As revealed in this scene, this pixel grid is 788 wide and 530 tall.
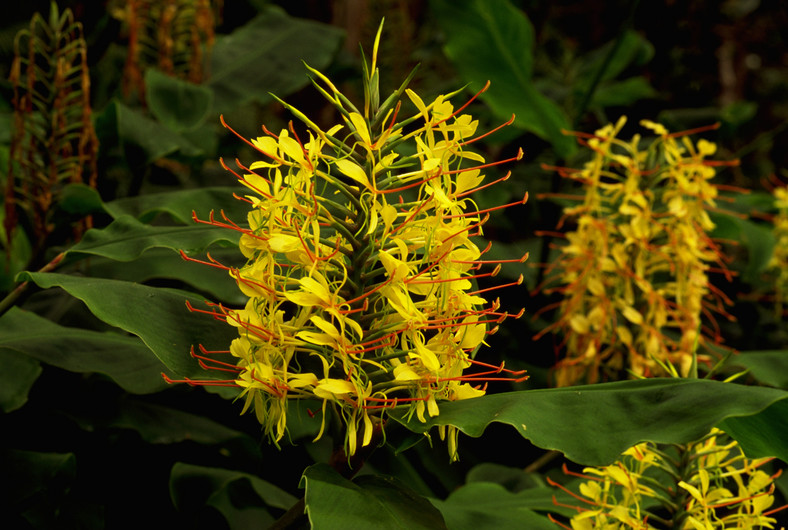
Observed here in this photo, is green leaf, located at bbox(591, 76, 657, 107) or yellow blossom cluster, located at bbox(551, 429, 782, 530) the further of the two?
green leaf, located at bbox(591, 76, 657, 107)

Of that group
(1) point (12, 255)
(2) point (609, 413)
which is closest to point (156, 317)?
(2) point (609, 413)

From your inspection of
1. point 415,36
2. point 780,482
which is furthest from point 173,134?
point 415,36

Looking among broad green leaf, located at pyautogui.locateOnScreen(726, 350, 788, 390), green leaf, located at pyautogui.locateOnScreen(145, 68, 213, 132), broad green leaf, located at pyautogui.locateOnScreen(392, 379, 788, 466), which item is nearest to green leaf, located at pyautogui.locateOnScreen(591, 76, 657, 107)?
broad green leaf, located at pyautogui.locateOnScreen(726, 350, 788, 390)

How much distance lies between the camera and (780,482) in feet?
4.11

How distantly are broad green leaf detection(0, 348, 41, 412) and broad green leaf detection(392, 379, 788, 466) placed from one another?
0.63 m

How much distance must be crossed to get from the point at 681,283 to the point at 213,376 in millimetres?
923

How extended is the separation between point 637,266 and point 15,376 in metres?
1.09

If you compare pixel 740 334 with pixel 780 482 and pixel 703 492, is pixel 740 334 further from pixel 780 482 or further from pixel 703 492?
pixel 703 492

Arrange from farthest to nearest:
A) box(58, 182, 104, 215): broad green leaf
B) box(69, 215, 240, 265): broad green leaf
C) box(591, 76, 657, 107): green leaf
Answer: box(591, 76, 657, 107): green leaf
box(58, 182, 104, 215): broad green leaf
box(69, 215, 240, 265): broad green leaf

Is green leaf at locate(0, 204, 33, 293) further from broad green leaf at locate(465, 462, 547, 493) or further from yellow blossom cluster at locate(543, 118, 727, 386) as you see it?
yellow blossom cluster at locate(543, 118, 727, 386)

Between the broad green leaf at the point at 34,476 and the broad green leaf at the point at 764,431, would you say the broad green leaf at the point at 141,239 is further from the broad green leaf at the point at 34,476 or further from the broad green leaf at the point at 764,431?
the broad green leaf at the point at 764,431

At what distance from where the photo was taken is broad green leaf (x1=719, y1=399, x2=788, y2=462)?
66 cm

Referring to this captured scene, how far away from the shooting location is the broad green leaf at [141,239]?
2.74ft

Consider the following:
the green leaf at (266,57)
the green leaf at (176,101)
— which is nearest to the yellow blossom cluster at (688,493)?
the green leaf at (176,101)
